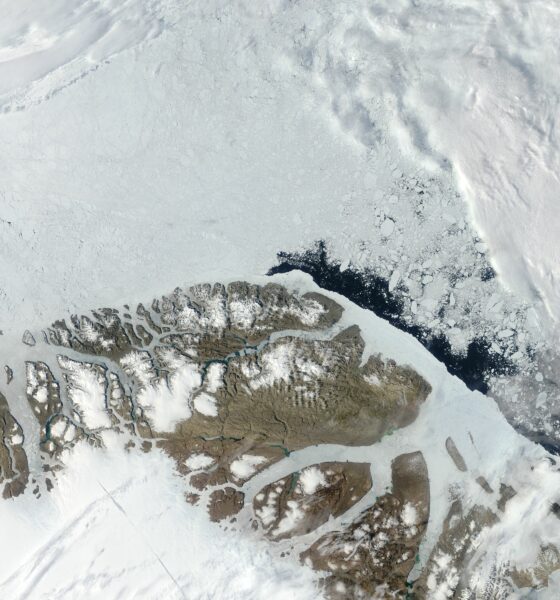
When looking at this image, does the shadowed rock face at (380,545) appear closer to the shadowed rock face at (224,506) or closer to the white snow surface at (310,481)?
the white snow surface at (310,481)

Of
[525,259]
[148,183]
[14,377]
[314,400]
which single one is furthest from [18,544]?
[525,259]

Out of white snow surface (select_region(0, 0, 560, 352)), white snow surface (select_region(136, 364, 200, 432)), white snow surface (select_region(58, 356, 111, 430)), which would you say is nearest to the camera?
white snow surface (select_region(0, 0, 560, 352))

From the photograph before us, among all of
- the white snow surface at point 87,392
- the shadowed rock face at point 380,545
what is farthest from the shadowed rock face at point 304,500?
the white snow surface at point 87,392

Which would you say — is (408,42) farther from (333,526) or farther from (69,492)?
(69,492)

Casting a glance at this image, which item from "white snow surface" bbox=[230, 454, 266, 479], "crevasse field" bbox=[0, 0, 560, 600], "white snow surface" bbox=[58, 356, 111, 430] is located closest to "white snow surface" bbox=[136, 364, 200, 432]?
"crevasse field" bbox=[0, 0, 560, 600]

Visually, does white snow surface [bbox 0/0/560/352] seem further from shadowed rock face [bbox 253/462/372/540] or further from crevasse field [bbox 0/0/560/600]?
shadowed rock face [bbox 253/462/372/540]

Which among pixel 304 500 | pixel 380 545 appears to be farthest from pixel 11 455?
pixel 380 545
